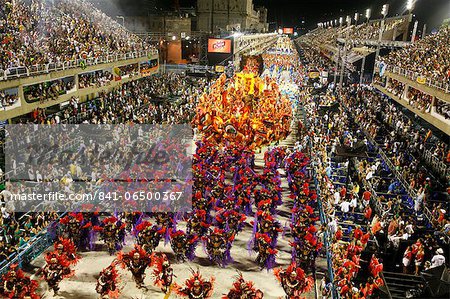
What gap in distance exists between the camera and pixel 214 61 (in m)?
41.5

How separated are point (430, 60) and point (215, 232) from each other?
2103cm

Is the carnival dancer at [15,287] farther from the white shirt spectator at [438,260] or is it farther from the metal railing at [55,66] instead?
the metal railing at [55,66]

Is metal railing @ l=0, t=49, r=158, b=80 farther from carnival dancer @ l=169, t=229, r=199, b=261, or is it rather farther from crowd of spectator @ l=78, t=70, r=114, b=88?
carnival dancer @ l=169, t=229, r=199, b=261

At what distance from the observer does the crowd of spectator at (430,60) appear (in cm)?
2167

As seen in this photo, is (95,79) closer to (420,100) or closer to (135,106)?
(135,106)

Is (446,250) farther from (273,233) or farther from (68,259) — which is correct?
(68,259)

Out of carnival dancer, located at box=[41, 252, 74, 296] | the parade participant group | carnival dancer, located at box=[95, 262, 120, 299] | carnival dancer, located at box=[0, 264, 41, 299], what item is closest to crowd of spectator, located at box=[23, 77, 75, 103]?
the parade participant group

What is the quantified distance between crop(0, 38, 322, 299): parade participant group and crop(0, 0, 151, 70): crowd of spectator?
1172 centimetres

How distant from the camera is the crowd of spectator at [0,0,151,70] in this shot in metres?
22.2

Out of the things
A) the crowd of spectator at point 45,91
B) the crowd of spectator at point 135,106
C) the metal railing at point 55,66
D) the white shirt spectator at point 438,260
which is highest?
the metal railing at point 55,66

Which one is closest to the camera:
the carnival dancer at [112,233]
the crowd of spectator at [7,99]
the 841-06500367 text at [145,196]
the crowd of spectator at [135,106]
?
the carnival dancer at [112,233]

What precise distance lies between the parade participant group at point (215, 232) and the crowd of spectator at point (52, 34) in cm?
1172

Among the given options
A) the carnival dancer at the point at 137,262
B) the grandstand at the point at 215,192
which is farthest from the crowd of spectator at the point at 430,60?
the carnival dancer at the point at 137,262

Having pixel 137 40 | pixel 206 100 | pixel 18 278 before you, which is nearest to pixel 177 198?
pixel 206 100
